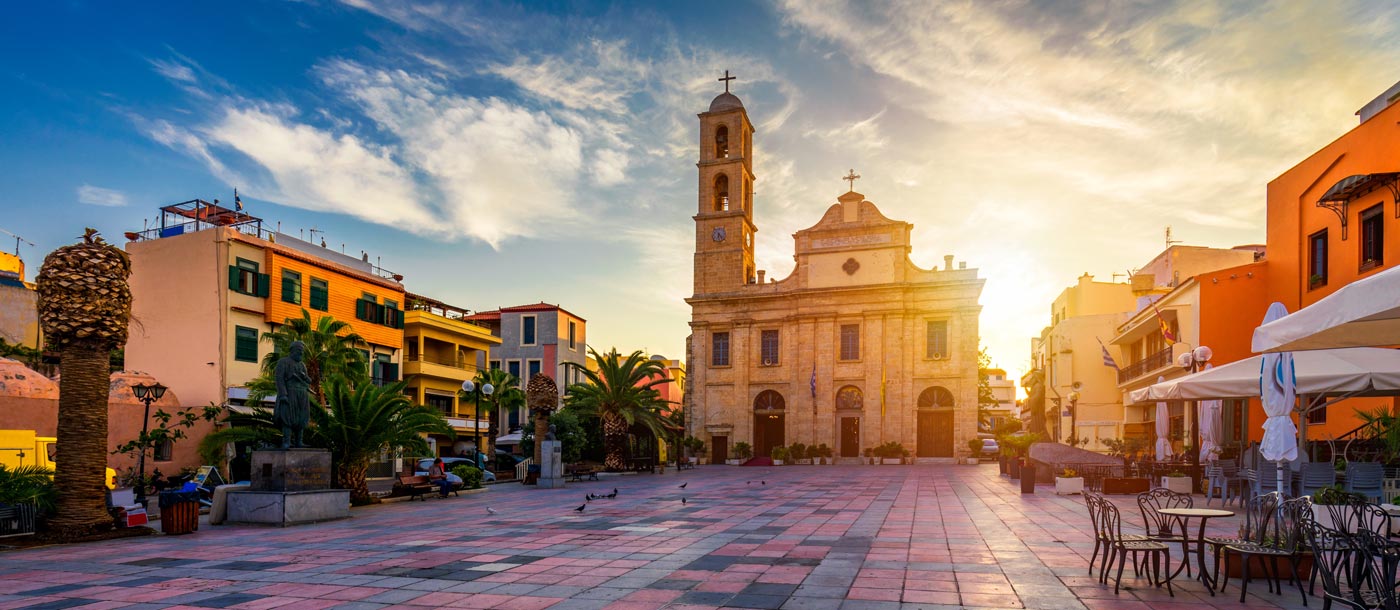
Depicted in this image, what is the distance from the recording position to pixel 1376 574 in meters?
4.86

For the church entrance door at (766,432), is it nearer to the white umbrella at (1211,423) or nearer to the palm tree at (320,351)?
the palm tree at (320,351)

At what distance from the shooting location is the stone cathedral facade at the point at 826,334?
→ 140 ft

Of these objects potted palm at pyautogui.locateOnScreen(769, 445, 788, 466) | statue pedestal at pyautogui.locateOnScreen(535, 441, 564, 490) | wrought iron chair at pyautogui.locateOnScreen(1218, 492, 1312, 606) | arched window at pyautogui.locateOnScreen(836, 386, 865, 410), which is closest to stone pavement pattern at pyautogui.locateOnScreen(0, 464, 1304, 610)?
wrought iron chair at pyautogui.locateOnScreen(1218, 492, 1312, 606)

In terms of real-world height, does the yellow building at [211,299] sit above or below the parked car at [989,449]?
above

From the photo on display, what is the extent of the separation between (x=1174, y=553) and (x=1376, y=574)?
3942 mm

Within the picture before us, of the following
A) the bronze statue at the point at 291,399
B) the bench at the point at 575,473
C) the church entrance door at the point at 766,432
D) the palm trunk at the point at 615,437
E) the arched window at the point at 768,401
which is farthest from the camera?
the arched window at the point at 768,401

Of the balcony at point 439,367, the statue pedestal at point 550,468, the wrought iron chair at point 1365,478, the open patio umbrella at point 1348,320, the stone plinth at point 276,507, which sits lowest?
the statue pedestal at point 550,468

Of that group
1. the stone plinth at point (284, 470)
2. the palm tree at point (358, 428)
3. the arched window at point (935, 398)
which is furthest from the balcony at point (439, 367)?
the stone plinth at point (284, 470)

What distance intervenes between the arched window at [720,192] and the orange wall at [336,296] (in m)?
19.5

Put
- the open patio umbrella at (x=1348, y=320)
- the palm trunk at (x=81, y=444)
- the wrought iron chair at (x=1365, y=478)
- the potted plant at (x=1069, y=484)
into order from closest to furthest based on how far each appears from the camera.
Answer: the open patio umbrella at (x=1348, y=320) → the wrought iron chair at (x=1365, y=478) → the palm trunk at (x=81, y=444) → the potted plant at (x=1069, y=484)

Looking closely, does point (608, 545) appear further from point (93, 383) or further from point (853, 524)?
point (93, 383)

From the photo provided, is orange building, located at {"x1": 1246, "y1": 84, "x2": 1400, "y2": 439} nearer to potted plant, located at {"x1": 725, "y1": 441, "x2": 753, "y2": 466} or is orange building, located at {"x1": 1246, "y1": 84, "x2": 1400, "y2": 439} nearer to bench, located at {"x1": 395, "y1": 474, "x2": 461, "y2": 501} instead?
bench, located at {"x1": 395, "y1": 474, "x2": 461, "y2": 501}

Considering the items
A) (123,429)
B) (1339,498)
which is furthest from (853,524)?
(123,429)

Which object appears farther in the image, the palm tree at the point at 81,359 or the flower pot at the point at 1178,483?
the flower pot at the point at 1178,483
